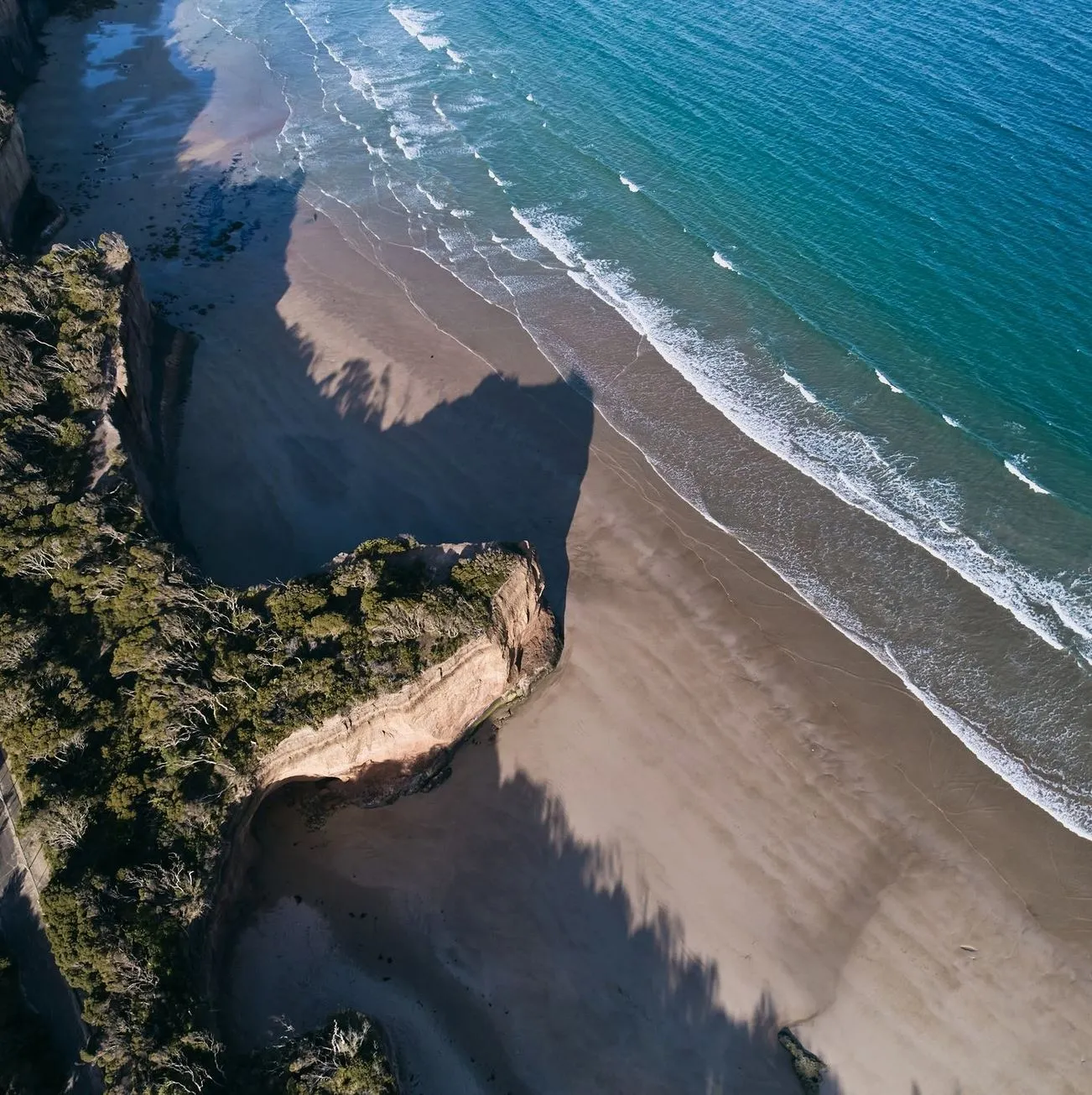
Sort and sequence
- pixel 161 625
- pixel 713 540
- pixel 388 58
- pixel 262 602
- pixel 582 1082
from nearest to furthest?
pixel 582 1082 → pixel 161 625 → pixel 262 602 → pixel 713 540 → pixel 388 58

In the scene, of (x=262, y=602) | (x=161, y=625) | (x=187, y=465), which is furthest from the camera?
(x=187, y=465)

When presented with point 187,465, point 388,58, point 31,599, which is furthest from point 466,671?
point 388,58

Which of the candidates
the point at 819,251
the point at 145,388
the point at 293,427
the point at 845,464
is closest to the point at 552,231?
the point at 819,251

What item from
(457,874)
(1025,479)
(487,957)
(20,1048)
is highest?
(1025,479)

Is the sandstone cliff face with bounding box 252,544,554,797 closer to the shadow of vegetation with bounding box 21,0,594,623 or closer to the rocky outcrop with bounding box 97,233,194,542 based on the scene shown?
the shadow of vegetation with bounding box 21,0,594,623

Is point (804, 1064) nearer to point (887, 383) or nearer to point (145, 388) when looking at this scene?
point (887, 383)

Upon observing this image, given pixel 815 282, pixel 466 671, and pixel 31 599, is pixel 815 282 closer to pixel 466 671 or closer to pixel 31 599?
pixel 466 671

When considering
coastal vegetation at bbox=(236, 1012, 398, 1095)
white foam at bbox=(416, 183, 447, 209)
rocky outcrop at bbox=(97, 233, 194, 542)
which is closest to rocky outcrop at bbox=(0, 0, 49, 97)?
white foam at bbox=(416, 183, 447, 209)
